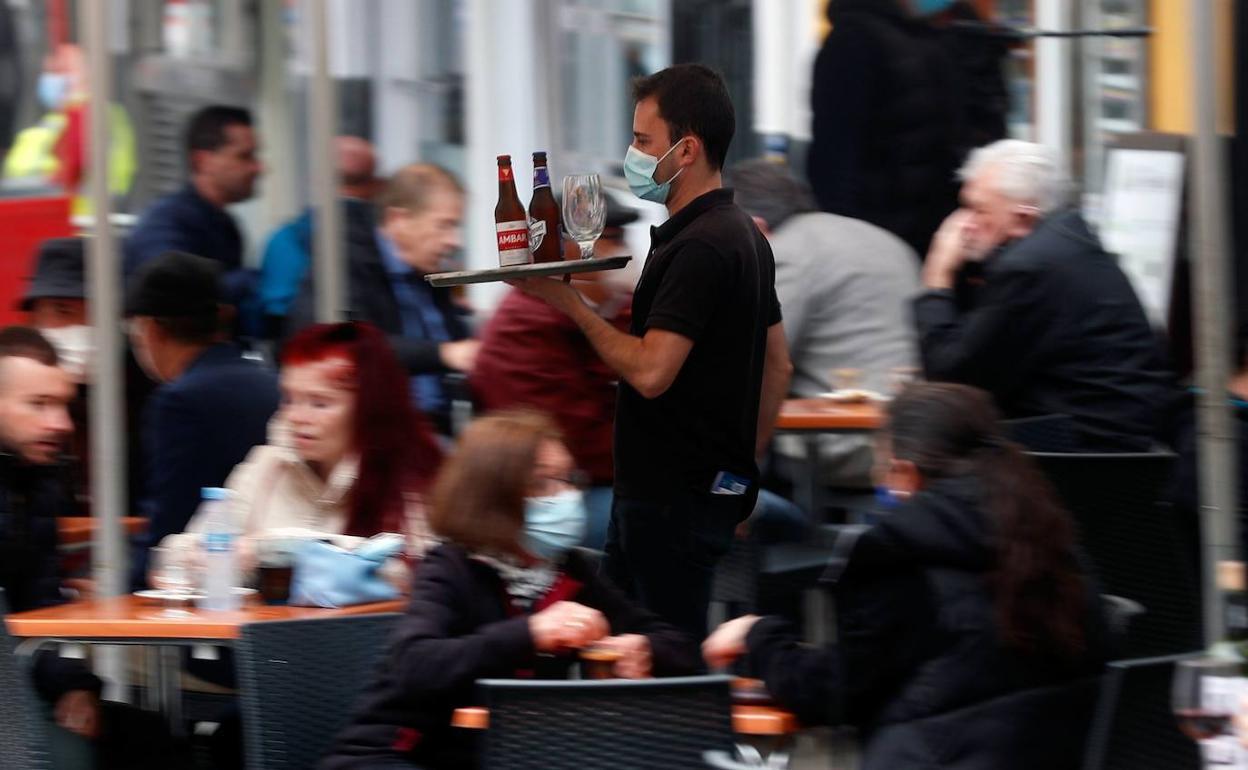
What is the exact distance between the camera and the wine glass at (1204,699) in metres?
3.74

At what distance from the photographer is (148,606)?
15.9ft

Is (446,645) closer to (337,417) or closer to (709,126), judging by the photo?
(337,417)

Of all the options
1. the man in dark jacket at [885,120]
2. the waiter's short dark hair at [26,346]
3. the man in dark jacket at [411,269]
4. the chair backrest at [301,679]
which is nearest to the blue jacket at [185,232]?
the man in dark jacket at [411,269]

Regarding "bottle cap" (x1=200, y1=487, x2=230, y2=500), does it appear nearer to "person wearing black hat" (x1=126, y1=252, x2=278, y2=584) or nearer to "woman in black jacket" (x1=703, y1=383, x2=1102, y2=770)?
"person wearing black hat" (x1=126, y1=252, x2=278, y2=584)

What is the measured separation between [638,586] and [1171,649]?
1393mm

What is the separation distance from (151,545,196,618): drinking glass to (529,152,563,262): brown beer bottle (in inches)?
41.3

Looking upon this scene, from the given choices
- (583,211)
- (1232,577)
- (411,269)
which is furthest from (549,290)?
(411,269)

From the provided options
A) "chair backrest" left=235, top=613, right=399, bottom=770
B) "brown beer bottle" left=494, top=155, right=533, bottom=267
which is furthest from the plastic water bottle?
"brown beer bottle" left=494, top=155, right=533, bottom=267

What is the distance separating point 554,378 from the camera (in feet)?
19.3

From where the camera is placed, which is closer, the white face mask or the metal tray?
the metal tray

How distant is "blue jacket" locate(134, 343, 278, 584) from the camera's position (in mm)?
5250

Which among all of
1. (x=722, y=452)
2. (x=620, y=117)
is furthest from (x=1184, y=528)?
(x=620, y=117)

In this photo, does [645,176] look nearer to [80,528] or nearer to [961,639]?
[961,639]

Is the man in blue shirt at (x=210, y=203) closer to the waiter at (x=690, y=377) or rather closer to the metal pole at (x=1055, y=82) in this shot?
the waiter at (x=690, y=377)
